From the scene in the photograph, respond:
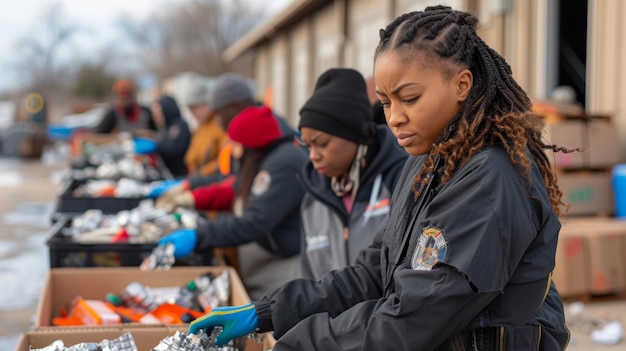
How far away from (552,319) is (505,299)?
0.70ft

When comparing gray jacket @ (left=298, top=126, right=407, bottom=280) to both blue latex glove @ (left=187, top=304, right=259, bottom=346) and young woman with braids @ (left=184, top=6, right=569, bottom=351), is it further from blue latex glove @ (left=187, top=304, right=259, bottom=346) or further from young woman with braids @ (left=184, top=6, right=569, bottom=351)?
young woman with braids @ (left=184, top=6, right=569, bottom=351)

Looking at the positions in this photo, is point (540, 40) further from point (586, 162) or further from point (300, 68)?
point (300, 68)

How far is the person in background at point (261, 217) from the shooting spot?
3946 mm

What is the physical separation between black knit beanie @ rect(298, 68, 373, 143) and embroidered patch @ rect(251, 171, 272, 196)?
938 millimetres

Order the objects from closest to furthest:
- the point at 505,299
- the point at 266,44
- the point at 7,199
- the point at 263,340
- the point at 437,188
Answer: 1. the point at 505,299
2. the point at 437,188
3. the point at 263,340
4. the point at 7,199
5. the point at 266,44

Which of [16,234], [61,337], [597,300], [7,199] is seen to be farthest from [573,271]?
[7,199]

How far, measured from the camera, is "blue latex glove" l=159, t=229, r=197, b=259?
12.3 feet

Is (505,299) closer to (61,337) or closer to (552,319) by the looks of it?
(552,319)

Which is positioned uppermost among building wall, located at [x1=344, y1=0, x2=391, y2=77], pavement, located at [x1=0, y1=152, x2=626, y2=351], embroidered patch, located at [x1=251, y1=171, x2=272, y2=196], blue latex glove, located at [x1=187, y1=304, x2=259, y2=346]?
building wall, located at [x1=344, y1=0, x2=391, y2=77]

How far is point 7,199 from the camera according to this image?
12336mm

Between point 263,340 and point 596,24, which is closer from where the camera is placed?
point 263,340

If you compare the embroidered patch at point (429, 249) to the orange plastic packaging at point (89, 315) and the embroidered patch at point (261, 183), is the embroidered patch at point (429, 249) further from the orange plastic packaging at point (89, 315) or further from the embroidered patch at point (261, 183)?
the embroidered patch at point (261, 183)

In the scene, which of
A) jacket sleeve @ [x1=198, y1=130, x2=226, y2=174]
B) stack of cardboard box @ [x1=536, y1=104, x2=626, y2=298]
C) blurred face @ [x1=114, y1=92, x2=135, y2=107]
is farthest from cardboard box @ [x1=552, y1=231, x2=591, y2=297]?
blurred face @ [x1=114, y1=92, x2=135, y2=107]

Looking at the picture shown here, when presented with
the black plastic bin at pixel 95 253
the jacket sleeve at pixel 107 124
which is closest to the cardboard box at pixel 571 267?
the black plastic bin at pixel 95 253
